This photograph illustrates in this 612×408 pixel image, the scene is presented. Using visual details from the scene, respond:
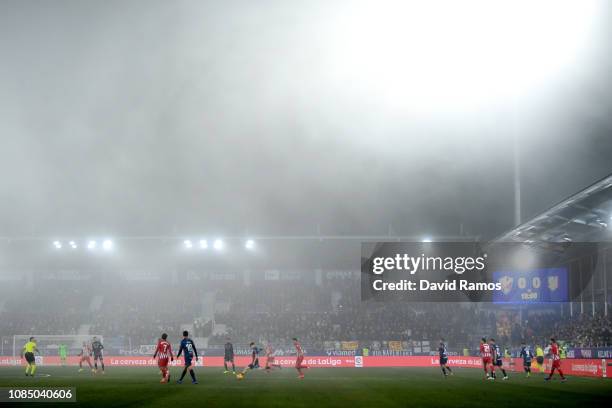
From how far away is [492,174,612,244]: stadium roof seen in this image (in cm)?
3612

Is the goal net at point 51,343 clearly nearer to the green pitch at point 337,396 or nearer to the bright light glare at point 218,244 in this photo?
the bright light glare at point 218,244

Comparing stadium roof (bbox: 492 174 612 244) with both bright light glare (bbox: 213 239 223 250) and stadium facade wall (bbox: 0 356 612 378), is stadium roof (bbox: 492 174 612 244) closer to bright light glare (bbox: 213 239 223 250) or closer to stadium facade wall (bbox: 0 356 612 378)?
stadium facade wall (bbox: 0 356 612 378)

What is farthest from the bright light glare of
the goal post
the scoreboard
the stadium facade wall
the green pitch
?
the green pitch

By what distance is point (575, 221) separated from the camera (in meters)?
42.6

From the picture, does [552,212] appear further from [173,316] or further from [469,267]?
[173,316]

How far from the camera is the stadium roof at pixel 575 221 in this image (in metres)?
36.1

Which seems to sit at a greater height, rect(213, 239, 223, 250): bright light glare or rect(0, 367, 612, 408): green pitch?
rect(213, 239, 223, 250): bright light glare

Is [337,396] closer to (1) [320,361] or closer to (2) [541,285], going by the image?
(2) [541,285]

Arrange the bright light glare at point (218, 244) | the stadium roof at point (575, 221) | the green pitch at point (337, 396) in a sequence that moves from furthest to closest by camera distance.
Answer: the bright light glare at point (218, 244), the stadium roof at point (575, 221), the green pitch at point (337, 396)

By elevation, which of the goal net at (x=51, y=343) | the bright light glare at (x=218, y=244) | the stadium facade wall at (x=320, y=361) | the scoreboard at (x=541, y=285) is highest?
the bright light glare at (x=218, y=244)

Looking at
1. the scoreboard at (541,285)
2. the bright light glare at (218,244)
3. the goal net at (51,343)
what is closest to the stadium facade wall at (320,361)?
the goal net at (51,343)

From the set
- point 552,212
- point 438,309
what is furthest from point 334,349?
point 552,212

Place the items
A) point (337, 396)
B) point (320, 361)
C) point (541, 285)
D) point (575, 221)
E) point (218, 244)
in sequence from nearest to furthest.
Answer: point (337, 396), point (575, 221), point (541, 285), point (320, 361), point (218, 244)

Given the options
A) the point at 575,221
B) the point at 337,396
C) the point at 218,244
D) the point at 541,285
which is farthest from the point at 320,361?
the point at 337,396
